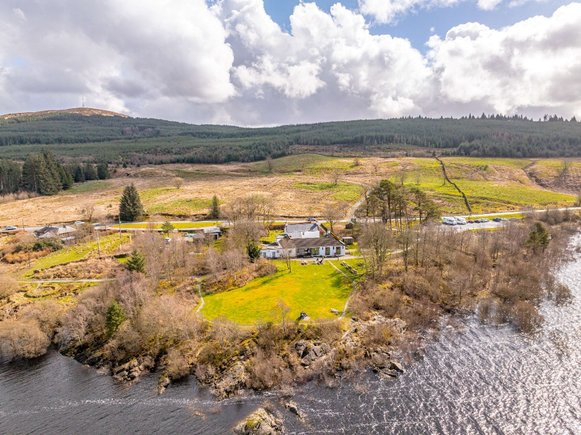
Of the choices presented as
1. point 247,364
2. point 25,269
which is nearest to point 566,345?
point 247,364

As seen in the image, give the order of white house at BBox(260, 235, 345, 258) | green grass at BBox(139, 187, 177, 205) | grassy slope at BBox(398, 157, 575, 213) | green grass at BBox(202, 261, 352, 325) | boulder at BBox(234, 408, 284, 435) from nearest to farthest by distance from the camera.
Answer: boulder at BBox(234, 408, 284, 435), green grass at BBox(202, 261, 352, 325), white house at BBox(260, 235, 345, 258), grassy slope at BBox(398, 157, 575, 213), green grass at BBox(139, 187, 177, 205)

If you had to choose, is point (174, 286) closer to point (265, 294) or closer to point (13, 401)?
point (265, 294)

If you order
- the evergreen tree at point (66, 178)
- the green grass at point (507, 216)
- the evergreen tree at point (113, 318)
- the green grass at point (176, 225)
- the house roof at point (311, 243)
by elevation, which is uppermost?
the evergreen tree at point (66, 178)

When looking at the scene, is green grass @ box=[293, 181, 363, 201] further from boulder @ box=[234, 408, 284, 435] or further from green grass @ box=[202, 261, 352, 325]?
boulder @ box=[234, 408, 284, 435]

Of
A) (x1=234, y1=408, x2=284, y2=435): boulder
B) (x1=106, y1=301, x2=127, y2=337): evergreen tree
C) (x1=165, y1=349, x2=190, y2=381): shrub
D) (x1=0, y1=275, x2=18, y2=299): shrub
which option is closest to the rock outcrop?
(x1=165, y1=349, x2=190, y2=381): shrub

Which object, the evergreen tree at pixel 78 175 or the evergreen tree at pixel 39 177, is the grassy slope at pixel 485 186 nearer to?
the evergreen tree at pixel 39 177

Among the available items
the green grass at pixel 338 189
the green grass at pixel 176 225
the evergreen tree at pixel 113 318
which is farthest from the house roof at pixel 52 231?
the green grass at pixel 338 189
